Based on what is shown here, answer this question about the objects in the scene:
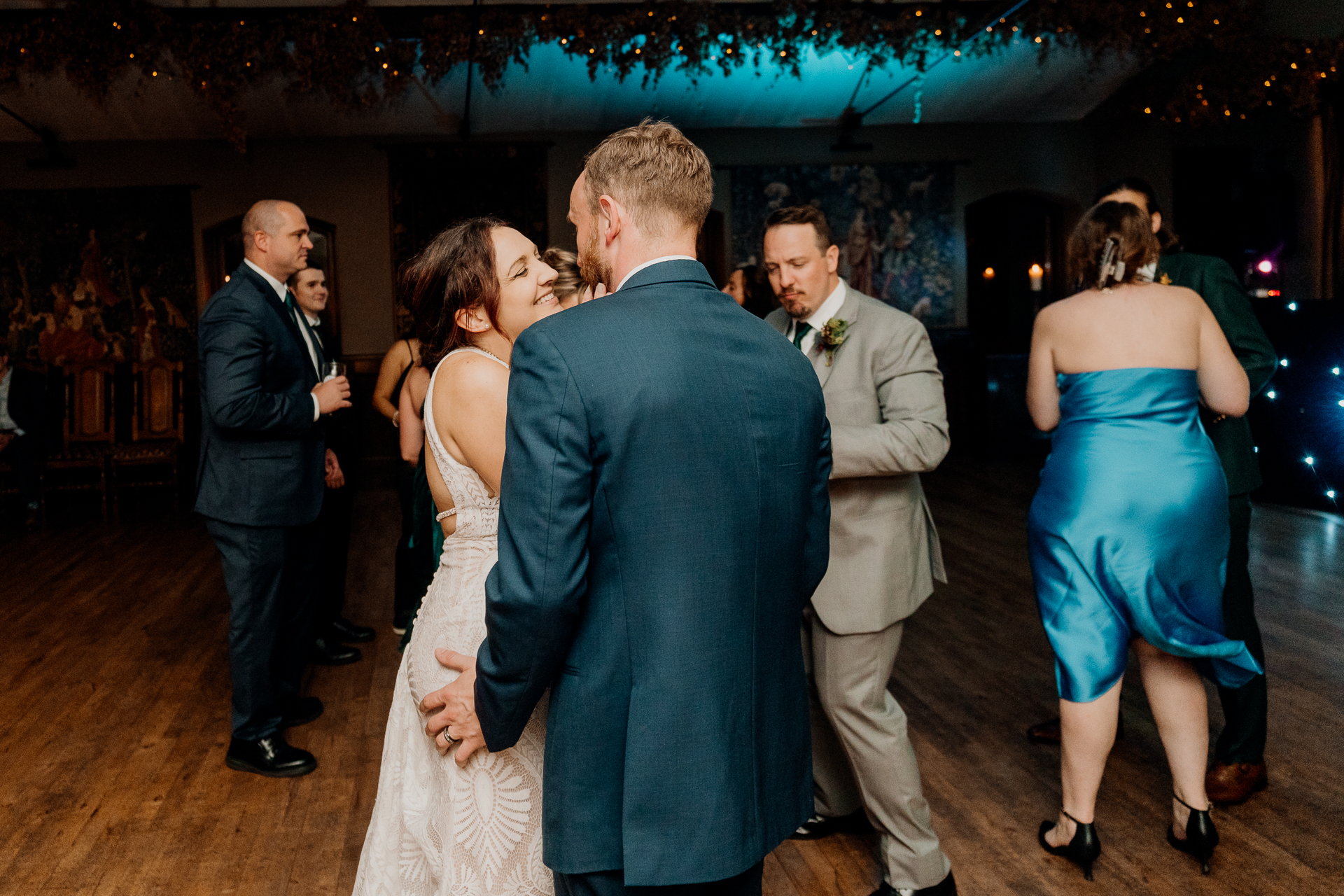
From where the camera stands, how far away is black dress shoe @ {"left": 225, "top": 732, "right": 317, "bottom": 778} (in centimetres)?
341

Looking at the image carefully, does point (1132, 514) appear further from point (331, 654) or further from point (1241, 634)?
point (331, 654)

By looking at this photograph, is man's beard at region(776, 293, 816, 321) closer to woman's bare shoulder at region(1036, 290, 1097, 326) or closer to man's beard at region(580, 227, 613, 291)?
woman's bare shoulder at region(1036, 290, 1097, 326)

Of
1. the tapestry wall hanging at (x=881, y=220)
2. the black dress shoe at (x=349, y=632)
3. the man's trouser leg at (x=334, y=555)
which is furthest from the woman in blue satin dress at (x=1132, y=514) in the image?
the tapestry wall hanging at (x=881, y=220)

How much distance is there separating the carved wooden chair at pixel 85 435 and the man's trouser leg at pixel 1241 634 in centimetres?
827

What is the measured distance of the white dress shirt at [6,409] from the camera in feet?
26.2

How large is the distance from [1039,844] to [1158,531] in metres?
0.98

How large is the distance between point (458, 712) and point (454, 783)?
0.15m

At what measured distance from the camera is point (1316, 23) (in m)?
8.11

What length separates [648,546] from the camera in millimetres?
1306

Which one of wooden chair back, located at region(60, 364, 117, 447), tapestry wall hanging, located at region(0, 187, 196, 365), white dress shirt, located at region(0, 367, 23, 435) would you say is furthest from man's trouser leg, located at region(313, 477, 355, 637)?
tapestry wall hanging, located at region(0, 187, 196, 365)

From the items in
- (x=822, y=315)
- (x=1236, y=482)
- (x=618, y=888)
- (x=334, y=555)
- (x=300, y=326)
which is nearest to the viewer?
(x=618, y=888)

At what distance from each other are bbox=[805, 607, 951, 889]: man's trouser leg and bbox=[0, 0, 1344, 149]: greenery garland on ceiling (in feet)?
19.7

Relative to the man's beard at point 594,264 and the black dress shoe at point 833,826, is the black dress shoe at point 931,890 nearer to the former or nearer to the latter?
the black dress shoe at point 833,826

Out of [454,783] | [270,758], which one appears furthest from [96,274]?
[454,783]
